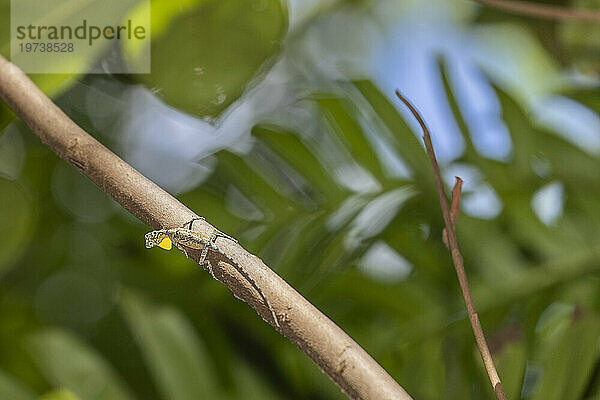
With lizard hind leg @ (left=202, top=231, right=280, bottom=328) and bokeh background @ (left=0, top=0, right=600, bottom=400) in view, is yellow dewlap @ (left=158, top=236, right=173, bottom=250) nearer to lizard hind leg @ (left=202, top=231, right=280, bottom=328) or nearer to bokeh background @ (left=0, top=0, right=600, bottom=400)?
lizard hind leg @ (left=202, top=231, right=280, bottom=328)

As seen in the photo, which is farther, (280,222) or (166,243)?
(280,222)

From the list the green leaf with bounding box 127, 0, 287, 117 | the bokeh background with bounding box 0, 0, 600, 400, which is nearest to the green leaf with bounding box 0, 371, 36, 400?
the bokeh background with bounding box 0, 0, 600, 400

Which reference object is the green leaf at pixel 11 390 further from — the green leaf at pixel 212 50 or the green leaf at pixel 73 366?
the green leaf at pixel 212 50

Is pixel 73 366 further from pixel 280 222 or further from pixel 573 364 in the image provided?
pixel 573 364

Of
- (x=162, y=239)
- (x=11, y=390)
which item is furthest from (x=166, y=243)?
(x=11, y=390)

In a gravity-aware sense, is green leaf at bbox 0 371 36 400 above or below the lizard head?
below

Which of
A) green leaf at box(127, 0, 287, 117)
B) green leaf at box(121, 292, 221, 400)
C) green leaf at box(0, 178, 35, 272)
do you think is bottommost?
green leaf at box(121, 292, 221, 400)
